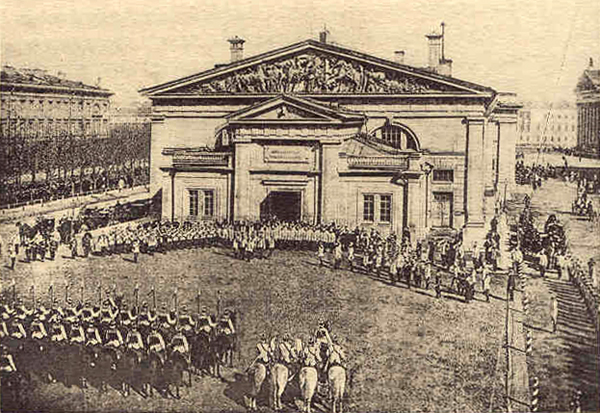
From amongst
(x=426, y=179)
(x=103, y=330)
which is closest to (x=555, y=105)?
(x=426, y=179)

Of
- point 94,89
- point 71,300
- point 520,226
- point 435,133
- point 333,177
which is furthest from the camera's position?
point 435,133

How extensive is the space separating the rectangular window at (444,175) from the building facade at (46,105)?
10.00m

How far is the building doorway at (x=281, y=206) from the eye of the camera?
715 inches

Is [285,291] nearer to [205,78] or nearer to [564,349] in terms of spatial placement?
[564,349]

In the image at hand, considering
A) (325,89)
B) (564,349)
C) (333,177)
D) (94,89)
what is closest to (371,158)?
(333,177)

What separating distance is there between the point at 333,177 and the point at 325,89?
13.6 feet

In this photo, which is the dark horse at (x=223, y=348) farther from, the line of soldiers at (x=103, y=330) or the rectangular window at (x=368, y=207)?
the rectangular window at (x=368, y=207)

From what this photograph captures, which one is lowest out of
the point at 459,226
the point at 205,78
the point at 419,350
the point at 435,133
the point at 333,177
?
the point at 419,350

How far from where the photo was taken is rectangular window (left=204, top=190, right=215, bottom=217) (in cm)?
1878

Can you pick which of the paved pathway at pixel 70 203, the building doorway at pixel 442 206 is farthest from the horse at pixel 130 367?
the building doorway at pixel 442 206

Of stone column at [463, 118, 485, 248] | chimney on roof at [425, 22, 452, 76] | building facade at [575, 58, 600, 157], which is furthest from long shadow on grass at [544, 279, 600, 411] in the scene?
stone column at [463, 118, 485, 248]

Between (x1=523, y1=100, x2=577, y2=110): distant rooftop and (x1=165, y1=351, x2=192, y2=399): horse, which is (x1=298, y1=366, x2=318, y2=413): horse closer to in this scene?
(x1=165, y1=351, x2=192, y2=399): horse

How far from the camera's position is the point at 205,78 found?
21781 millimetres

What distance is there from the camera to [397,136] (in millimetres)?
21312
